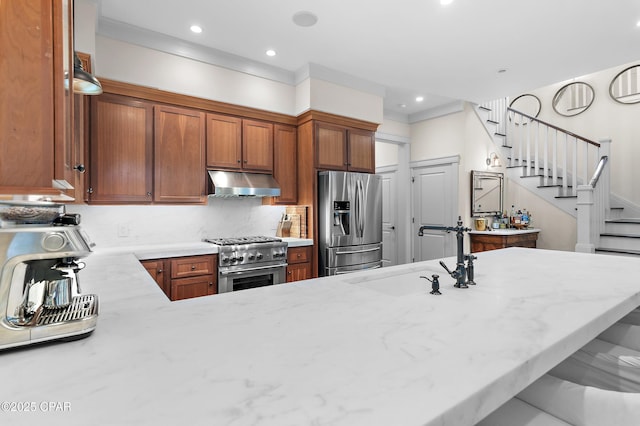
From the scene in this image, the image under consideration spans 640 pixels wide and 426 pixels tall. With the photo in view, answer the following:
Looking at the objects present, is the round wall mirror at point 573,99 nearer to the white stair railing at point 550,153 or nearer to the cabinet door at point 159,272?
the white stair railing at point 550,153

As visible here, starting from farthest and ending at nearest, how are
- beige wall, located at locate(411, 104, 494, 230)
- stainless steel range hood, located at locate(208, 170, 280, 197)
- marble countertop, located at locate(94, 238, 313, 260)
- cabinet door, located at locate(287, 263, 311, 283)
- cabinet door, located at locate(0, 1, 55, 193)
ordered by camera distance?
beige wall, located at locate(411, 104, 494, 230) < cabinet door, located at locate(287, 263, 311, 283) < stainless steel range hood, located at locate(208, 170, 280, 197) < marble countertop, located at locate(94, 238, 313, 260) < cabinet door, located at locate(0, 1, 55, 193)

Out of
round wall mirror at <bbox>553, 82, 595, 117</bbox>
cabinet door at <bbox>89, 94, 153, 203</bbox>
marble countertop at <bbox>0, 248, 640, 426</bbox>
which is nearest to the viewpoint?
marble countertop at <bbox>0, 248, 640, 426</bbox>

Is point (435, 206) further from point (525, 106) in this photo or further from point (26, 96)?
point (26, 96)

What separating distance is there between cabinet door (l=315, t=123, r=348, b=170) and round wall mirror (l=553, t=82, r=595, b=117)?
4.25m

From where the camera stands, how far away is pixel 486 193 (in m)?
5.15

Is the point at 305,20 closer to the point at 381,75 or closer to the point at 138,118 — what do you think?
the point at 381,75

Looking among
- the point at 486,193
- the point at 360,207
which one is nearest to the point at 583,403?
the point at 360,207

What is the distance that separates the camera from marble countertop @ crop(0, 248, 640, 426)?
524 mm

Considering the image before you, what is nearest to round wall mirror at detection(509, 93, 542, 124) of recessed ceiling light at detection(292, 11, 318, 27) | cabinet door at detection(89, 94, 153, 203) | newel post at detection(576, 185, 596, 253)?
newel post at detection(576, 185, 596, 253)

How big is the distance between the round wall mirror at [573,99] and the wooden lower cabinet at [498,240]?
2.25 m

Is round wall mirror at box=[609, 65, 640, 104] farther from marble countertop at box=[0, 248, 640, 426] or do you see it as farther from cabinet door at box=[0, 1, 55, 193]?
cabinet door at box=[0, 1, 55, 193]

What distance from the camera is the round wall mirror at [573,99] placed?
5.25 metres

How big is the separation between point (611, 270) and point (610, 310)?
0.86 meters

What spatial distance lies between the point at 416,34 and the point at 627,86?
4164mm
